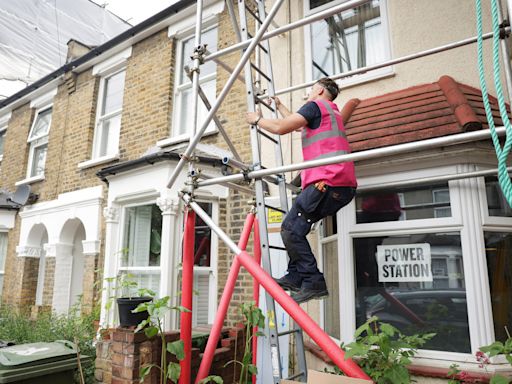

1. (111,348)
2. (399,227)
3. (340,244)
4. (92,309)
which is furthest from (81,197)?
(399,227)

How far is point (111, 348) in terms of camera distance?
9.58ft

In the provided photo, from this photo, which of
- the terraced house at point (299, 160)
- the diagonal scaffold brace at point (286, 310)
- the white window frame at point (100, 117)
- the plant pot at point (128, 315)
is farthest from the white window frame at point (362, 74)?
the white window frame at point (100, 117)

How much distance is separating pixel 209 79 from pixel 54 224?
4.32 metres

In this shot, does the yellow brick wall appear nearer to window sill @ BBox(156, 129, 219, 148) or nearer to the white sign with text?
A: window sill @ BBox(156, 129, 219, 148)

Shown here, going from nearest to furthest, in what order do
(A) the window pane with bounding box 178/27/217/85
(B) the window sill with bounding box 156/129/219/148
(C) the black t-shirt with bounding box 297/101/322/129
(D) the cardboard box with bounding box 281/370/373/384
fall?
(D) the cardboard box with bounding box 281/370/373/384 → (C) the black t-shirt with bounding box 297/101/322/129 → (B) the window sill with bounding box 156/129/219/148 → (A) the window pane with bounding box 178/27/217/85

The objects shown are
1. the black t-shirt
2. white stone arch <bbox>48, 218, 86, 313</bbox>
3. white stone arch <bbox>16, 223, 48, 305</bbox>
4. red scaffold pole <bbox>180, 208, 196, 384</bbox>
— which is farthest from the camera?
white stone arch <bbox>16, 223, 48, 305</bbox>

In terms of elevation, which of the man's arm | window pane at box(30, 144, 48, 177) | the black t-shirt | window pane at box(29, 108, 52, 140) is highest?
window pane at box(29, 108, 52, 140)

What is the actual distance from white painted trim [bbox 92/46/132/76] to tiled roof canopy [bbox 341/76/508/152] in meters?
4.92

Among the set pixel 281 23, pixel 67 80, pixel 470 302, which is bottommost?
pixel 470 302

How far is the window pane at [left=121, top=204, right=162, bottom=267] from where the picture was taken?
5.29 metres

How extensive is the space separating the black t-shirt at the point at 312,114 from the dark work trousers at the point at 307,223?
423mm

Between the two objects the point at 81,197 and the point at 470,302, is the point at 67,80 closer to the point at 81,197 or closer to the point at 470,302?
the point at 81,197

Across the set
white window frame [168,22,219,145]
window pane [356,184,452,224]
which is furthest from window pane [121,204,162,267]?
window pane [356,184,452,224]

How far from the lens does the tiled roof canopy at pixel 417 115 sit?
301cm
